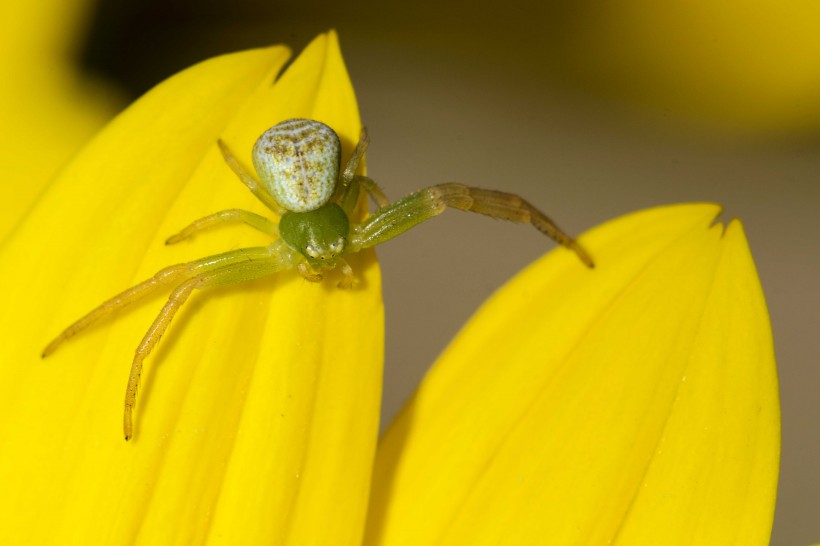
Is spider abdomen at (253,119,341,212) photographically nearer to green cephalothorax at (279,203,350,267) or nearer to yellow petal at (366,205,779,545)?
green cephalothorax at (279,203,350,267)

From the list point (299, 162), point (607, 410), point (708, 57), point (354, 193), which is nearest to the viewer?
point (607, 410)

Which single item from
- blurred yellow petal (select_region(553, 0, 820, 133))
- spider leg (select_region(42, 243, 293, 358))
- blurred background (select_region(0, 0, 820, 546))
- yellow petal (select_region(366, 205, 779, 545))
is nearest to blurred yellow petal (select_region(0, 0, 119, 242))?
blurred background (select_region(0, 0, 820, 546))

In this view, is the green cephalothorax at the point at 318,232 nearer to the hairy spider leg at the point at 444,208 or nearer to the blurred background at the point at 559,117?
the hairy spider leg at the point at 444,208

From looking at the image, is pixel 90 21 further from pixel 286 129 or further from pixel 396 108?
pixel 286 129

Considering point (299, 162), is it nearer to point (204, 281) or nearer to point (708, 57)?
point (204, 281)

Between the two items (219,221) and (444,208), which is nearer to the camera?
(219,221)

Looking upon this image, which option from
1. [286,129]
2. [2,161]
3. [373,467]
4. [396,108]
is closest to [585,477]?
[373,467]

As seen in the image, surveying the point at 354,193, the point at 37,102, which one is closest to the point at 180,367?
the point at 354,193
